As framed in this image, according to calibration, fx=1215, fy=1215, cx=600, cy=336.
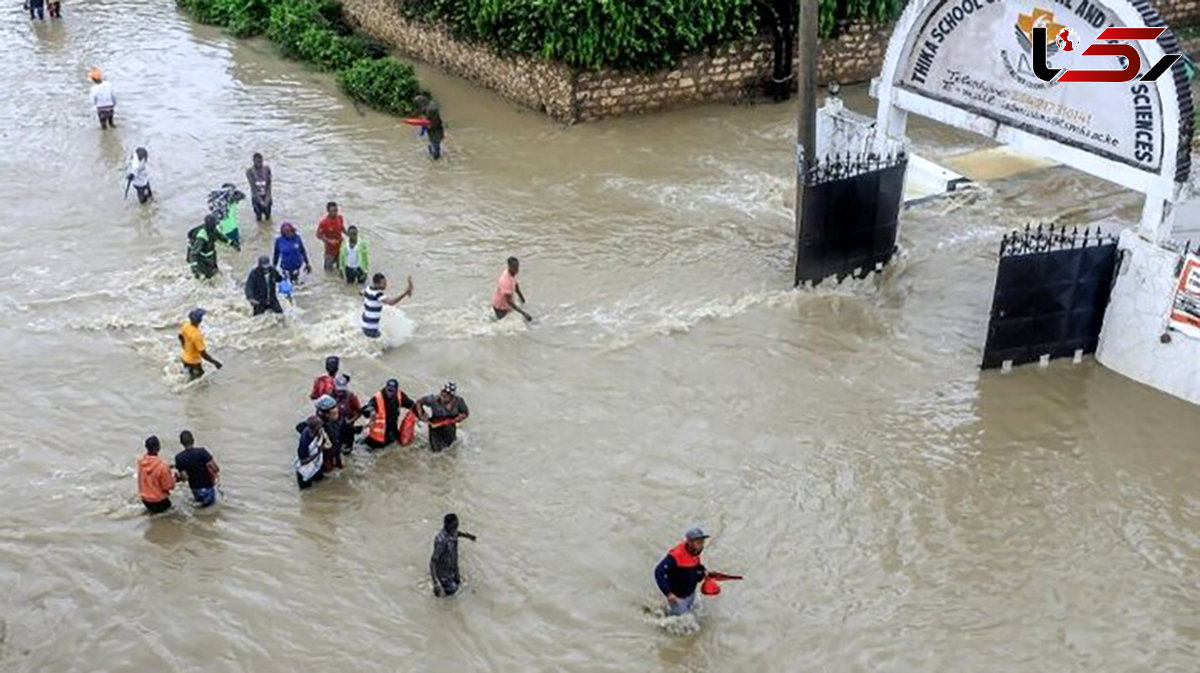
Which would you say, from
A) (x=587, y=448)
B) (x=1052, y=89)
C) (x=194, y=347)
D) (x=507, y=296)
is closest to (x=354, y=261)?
(x=507, y=296)

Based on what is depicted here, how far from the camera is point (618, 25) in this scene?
20641 mm

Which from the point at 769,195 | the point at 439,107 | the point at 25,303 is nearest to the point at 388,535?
the point at 25,303

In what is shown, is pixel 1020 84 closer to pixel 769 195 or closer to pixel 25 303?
pixel 769 195

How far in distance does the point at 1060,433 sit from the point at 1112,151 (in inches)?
121

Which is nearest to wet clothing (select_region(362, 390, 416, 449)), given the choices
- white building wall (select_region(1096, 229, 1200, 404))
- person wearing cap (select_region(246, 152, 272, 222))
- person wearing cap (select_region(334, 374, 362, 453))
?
person wearing cap (select_region(334, 374, 362, 453))

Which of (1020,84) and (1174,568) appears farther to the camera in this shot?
(1020,84)

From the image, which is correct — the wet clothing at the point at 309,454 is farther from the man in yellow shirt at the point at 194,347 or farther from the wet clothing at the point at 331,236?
the wet clothing at the point at 331,236

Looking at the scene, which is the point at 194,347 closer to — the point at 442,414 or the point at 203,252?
the point at 203,252

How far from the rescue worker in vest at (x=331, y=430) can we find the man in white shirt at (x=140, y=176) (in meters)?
7.85

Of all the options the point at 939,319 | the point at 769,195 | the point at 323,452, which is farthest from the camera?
the point at 769,195

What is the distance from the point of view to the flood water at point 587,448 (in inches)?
405

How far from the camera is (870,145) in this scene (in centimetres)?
1638

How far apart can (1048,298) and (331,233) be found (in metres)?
8.94

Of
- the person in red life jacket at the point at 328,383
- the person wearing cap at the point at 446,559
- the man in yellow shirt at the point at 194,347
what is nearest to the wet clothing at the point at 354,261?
the man in yellow shirt at the point at 194,347
